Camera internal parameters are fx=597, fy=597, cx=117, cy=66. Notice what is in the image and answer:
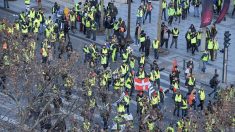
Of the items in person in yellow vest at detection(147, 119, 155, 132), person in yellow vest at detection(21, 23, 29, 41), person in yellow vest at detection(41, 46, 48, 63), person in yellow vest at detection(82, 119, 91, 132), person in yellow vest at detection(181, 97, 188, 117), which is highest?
person in yellow vest at detection(21, 23, 29, 41)

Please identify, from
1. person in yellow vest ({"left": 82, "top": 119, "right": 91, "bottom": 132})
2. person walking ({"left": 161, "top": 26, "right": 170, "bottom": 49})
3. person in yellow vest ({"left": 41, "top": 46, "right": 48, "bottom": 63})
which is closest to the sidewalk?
person walking ({"left": 161, "top": 26, "right": 170, "bottom": 49})

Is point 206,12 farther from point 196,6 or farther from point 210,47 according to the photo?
point 196,6

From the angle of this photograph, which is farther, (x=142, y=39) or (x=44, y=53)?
(x=142, y=39)

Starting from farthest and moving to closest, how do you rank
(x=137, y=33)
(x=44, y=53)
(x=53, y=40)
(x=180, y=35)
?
(x=180, y=35) → (x=137, y=33) → (x=53, y=40) → (x=44, y=53)

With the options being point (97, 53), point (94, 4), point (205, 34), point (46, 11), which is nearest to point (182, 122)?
point (97, 53)

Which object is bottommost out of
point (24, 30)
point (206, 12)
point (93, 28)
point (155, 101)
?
point (155, 101)

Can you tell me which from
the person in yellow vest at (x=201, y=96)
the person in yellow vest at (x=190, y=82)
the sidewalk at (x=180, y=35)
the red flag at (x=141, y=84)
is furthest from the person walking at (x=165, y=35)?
the person in yellow vest at (x=201, y=96)

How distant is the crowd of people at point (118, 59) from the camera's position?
22.6 metres

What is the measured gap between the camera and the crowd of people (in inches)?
891

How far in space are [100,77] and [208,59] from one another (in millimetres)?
7762

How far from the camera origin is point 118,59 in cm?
3228

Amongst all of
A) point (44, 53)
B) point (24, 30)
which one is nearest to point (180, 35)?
point (24, 30)

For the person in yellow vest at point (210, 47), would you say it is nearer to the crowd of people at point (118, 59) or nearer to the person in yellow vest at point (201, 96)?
the crowd of people at point (118, 59)

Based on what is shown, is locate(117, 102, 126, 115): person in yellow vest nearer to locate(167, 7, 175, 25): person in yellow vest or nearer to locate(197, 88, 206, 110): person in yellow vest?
locate(197, 88, 206, 110): person in yellow vest
